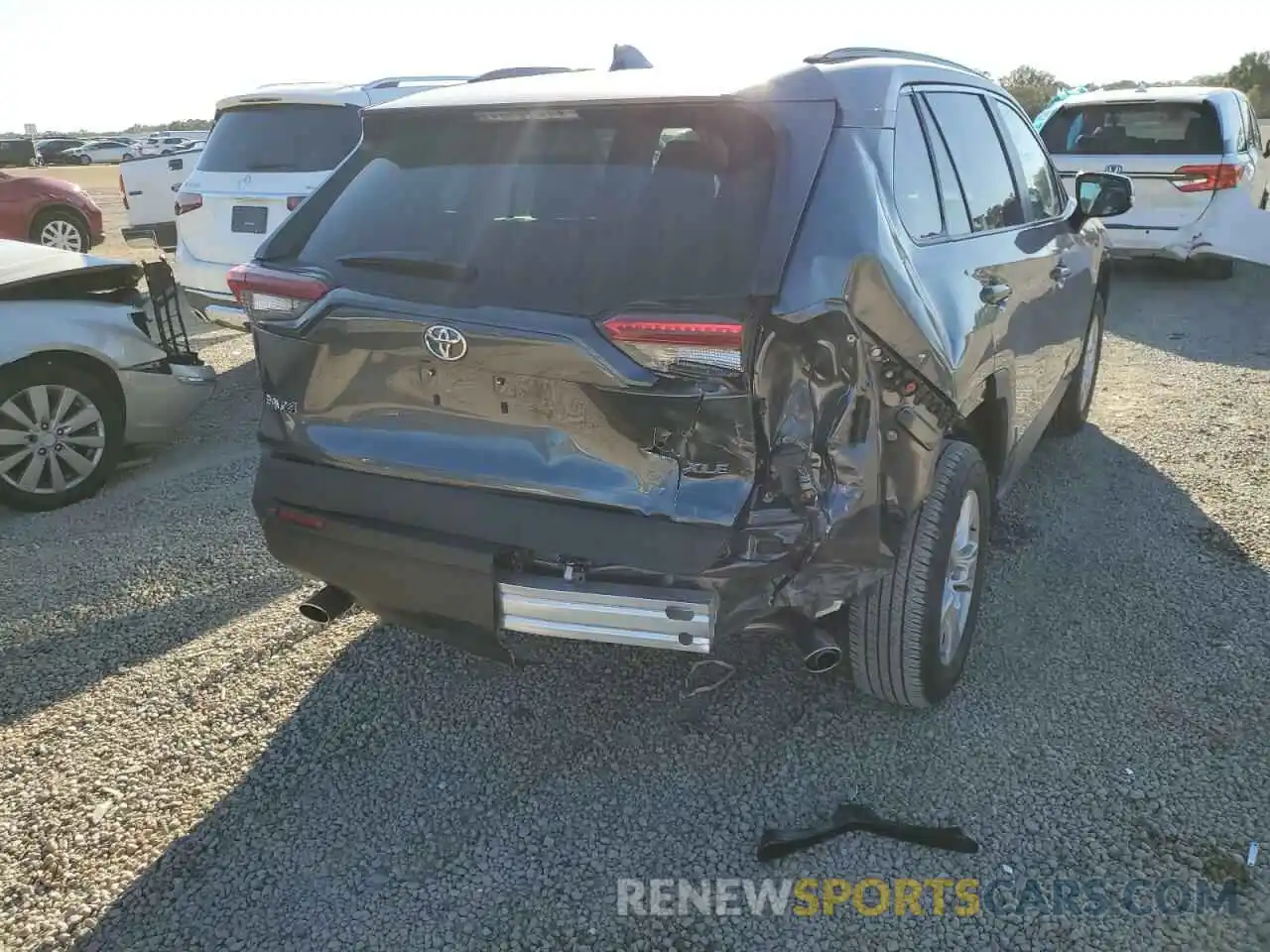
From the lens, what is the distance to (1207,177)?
29.1ft

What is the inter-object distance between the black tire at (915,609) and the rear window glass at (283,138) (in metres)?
4.83

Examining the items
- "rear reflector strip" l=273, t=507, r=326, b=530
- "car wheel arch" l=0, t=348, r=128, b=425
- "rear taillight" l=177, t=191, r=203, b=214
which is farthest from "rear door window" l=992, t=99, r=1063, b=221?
"rear taillight" l=177, t=191, r=203, b=214

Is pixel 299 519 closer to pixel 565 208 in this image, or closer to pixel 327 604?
pixel 327 604

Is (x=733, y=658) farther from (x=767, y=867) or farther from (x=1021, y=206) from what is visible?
(x=1021, y=206)

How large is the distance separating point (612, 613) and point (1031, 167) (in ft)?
9.80

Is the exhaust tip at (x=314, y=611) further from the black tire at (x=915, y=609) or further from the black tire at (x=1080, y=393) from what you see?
the black tire at (x=1080, y=393)

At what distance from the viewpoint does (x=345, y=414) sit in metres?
2.74

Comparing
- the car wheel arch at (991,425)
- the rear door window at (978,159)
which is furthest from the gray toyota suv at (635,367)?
the rear door window at (978,159)

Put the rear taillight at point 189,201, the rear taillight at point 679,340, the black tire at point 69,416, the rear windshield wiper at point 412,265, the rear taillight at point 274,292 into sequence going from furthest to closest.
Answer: the rear taillight at point 189,201 < the black tire at point 69,416 < the rear taillight at point 274,292 < the rear windshield wiper at point 412,265 < the rear taillight at point 679,340

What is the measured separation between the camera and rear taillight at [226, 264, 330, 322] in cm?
270

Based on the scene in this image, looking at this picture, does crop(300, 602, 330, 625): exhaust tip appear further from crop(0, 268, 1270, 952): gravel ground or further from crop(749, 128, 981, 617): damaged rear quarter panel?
crop(749, 128, 981, 617): damaged rear quarter panel

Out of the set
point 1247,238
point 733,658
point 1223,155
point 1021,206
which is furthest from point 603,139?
point 1247,238

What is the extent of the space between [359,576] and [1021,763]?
6.40ft

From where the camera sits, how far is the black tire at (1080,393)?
5.30m
